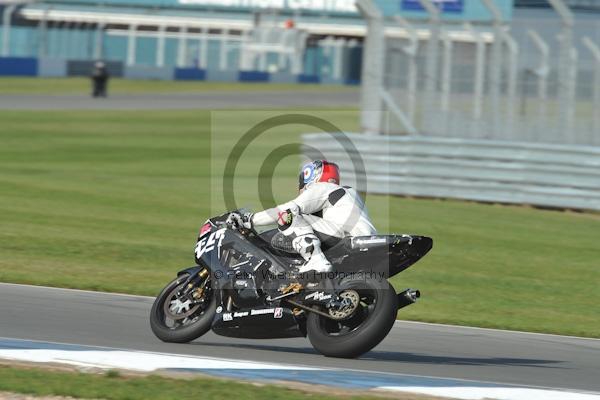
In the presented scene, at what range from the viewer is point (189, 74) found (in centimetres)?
5959

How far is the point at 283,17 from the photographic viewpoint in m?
70.2

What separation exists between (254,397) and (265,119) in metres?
32.7

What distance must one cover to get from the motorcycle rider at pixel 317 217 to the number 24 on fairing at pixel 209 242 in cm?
33

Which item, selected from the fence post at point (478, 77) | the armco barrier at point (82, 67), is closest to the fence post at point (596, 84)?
the fence post at point (478, 77)

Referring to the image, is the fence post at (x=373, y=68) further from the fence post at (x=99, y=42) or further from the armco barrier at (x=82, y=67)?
the fence post at (x=99, y=42)

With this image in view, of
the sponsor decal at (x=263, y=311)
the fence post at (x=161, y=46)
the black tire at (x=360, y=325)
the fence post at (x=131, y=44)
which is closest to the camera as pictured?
the black tire at (x=360, y=325)

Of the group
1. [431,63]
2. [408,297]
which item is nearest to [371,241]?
[408,297]

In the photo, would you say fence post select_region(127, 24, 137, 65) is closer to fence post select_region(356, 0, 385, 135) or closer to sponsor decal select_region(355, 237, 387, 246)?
fence post select_region(356, 0, 385, 135)

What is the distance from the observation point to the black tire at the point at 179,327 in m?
8.76

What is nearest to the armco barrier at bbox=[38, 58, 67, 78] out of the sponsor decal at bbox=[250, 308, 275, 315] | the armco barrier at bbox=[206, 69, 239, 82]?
the armco barrier at bbox=[206, 69, 239, 82]

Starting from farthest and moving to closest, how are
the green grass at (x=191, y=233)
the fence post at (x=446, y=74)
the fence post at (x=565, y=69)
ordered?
the fence post at (x=446, y=74)
the fence post at (x=565, y=69)
the green grass at (x=191, y=233)

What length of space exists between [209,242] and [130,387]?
2.06 meters

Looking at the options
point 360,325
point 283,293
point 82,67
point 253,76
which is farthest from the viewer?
point 253,76

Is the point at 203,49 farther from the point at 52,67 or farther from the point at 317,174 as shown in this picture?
the point at 317,174
